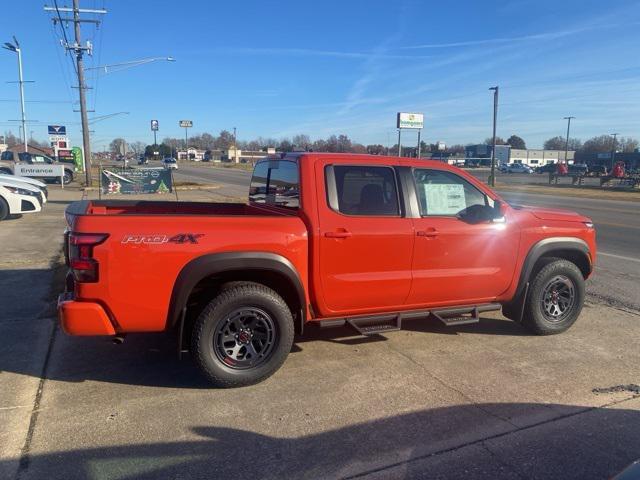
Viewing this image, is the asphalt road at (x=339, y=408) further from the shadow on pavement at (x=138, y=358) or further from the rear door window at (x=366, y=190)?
the rear door window at (x=366, y=190)

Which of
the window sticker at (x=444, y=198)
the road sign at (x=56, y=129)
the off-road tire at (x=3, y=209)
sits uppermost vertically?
the road sign at (x=56, y=129)

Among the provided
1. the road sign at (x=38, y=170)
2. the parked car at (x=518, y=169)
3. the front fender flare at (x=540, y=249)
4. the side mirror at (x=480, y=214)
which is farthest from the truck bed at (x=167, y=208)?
the parked car at (x=518, y=169)

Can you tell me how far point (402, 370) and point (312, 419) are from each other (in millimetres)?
1167

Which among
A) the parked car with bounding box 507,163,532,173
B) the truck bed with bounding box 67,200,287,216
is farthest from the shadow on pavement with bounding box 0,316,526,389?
the parked car with bounding box 507,163,532,173

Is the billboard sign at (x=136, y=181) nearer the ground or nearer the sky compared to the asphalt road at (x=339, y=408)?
nearer the sky

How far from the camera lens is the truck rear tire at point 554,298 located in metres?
5.28

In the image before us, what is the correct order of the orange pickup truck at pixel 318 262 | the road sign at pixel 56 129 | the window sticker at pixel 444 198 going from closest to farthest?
1. the orange pickup truck at pixel 318 262
2. the window sticker at pixel 444 198
3. the road sign at pixel 56 129

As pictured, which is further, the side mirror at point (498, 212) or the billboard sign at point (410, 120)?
the billboard sign at point (410, 120)

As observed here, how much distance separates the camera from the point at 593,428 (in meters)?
3.56

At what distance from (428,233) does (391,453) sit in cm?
203

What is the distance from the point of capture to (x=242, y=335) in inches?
165

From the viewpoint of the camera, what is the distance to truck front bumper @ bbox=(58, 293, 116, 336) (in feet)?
12.4

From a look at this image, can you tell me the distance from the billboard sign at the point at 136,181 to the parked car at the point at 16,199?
5094mm

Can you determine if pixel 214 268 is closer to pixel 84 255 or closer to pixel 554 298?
pixel 84 255
